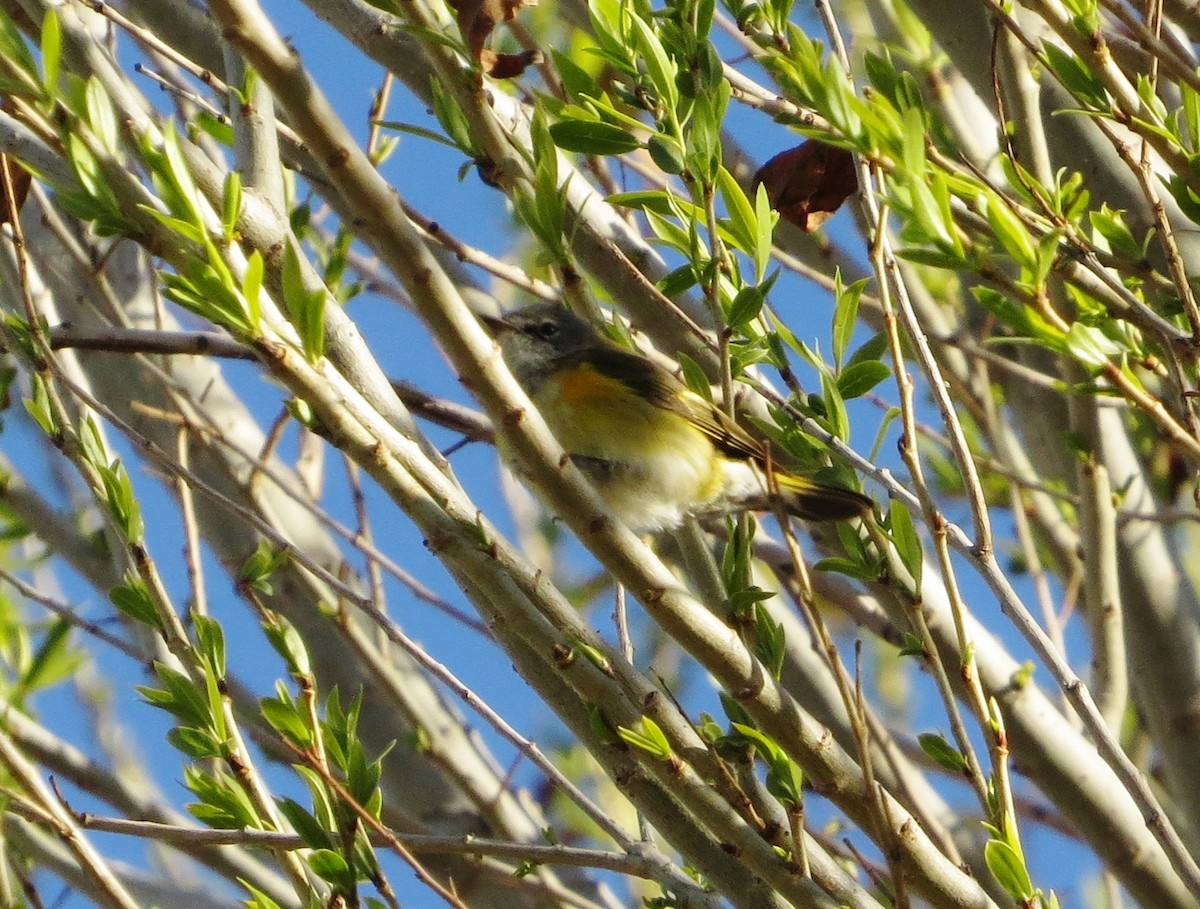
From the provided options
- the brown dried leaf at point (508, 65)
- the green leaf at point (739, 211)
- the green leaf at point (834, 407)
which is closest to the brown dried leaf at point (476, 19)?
the brown dried leaf at point (508, 65)

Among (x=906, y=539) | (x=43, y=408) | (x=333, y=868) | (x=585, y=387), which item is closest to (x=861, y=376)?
(x=906, y=539)

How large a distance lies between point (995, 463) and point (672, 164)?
225 centimetres

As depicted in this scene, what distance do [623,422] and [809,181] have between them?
5.36ft

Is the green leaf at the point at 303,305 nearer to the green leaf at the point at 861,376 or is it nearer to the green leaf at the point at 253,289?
the green leaf at the point at 253,289

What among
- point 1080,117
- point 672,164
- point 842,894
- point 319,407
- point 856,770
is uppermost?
point 1080,117

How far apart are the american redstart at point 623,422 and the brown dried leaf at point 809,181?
4.12 feet

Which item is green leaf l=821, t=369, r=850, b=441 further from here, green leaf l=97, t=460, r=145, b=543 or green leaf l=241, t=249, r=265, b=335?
green leaf l=97, t=460, r=145, b=543

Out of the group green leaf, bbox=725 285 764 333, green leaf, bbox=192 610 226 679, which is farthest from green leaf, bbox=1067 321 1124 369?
green leaf, bbox=192 610 226 679

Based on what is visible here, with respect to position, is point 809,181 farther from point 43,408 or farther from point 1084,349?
point 43,408

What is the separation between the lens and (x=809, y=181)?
299 centimetres

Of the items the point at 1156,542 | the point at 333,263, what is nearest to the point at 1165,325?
the point at 1156,542

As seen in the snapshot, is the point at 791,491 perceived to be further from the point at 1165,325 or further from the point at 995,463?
the point at 1165,325

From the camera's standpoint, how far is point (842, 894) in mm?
2678

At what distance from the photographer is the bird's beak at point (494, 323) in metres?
4.23
